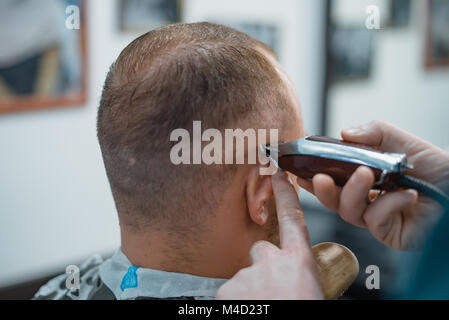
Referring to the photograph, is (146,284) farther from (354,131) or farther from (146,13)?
(146,13)

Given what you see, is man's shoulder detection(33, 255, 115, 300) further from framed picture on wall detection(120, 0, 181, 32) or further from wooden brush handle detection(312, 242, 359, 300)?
framed picture on wall detection(120, 0, 181, 32)

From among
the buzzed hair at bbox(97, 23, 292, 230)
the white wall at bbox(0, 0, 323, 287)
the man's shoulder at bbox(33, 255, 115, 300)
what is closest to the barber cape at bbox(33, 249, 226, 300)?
the man's shoulder at bbox(33, 255, 115, 300)

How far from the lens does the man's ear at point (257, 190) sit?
42.9 inches

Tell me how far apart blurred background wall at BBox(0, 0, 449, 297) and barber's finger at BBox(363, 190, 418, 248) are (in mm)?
1863

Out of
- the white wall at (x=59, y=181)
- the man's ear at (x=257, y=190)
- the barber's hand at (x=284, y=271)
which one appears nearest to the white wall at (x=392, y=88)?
the white wall at (x=59, y=181)

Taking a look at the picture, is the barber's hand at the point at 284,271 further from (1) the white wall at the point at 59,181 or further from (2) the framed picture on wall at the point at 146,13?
(2) the framed picture on wall at the point at 146,13

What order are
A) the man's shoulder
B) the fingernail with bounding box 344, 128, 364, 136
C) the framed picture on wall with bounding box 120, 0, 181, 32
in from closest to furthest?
1. the fingernail with bounding box 344, 128, 364, 136
2. the man's shoulder
3. the framed picture on wall with bounding box 120, 0, 181, 32

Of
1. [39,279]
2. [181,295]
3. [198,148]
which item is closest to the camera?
[198,148]

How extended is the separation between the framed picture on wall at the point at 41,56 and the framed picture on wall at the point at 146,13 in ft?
0.84

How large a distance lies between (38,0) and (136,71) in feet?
5.83

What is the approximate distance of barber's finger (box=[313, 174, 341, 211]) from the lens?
3.23 ft
